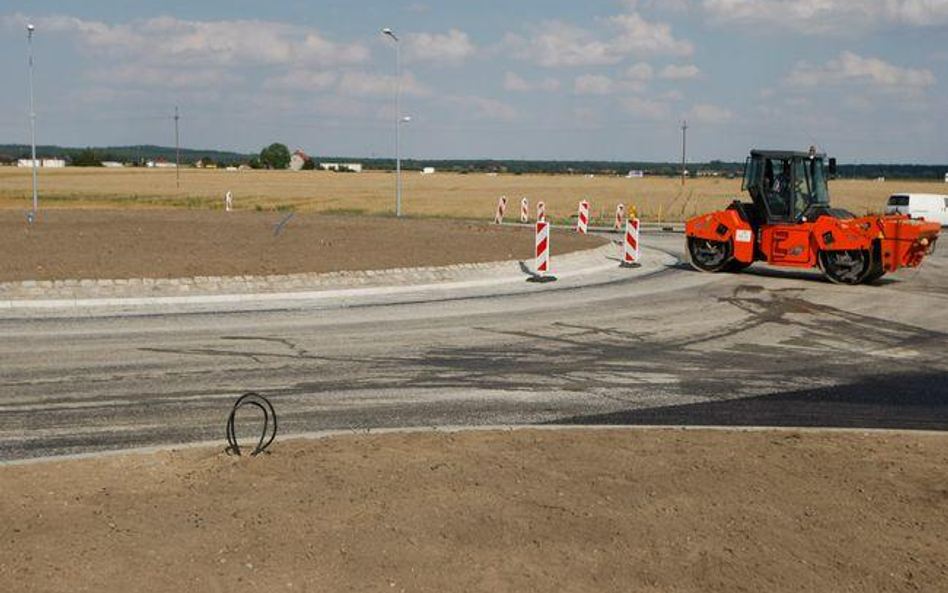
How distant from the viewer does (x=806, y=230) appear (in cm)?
2050

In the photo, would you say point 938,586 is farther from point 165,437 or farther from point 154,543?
point 165,437

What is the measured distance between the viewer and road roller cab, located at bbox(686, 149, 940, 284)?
63.9 feet

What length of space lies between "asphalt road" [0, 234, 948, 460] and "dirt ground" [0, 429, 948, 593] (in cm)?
128

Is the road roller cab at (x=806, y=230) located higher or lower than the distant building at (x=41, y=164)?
lower

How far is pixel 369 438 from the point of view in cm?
807

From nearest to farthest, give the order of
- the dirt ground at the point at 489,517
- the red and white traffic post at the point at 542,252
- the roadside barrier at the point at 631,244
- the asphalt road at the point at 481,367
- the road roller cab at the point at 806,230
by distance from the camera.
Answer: the dirt ground at the point at 489,517, the asphalt road at the point at 481,367, the road roller cab at the point at 806,230, the red and white traffic post at the point at 542,252, the roadside barrier at the point at 631,244

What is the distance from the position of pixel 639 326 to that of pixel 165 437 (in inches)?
343

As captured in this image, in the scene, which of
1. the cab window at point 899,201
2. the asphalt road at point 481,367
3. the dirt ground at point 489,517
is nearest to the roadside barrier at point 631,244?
the asphalt road at point 481,367

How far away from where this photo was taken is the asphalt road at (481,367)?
357 inches

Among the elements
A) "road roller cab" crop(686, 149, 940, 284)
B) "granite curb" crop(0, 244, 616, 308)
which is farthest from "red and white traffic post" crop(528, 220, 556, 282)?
"road roller cab" crop(686, 149, 940, 284)

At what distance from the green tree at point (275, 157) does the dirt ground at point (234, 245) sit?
148814mm

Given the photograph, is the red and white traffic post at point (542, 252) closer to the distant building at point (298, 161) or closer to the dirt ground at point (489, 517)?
the dirt ground at point (489, 517)

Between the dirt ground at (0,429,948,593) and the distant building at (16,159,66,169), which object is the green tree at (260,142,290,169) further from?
the dirt ground at (0,429,948,593)

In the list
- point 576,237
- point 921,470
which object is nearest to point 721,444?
point 921,470
